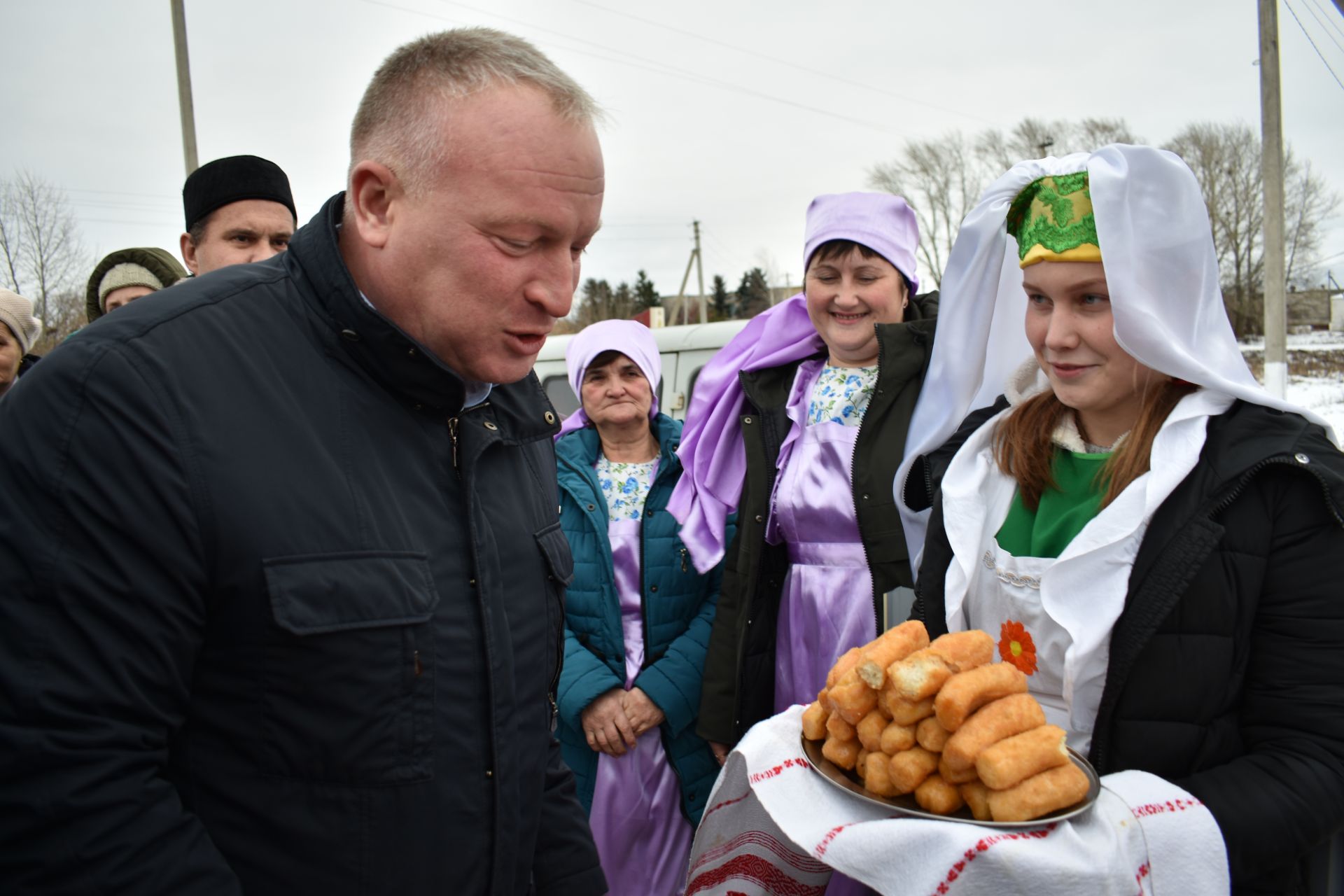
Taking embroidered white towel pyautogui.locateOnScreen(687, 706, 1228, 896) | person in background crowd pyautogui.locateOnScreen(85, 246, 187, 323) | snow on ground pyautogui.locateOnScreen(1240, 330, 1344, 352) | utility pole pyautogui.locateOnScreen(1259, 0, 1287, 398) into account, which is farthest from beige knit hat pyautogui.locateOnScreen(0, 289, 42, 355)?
snow on ground pyautogui.locateOnScreen(1240, 330, 1344, 352)

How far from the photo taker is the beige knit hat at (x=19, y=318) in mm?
3961

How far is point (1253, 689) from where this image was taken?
177 centimetres

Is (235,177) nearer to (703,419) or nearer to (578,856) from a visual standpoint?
(703,419)

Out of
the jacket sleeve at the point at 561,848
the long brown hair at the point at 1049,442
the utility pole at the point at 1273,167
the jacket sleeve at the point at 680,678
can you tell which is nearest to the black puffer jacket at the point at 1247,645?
the long brown hair at the point at 1049,442

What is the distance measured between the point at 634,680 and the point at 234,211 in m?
2.45

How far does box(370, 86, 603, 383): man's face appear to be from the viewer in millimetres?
1498

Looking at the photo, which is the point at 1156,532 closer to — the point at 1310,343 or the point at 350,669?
the point at 350,669

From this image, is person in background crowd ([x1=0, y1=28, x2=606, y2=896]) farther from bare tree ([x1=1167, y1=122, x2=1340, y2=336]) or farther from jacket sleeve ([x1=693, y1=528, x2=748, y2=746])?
bare tree ([x1=1167, y1=122, x2=1340, y2=336])

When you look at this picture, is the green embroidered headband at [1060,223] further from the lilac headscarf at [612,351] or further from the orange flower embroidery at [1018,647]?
the lilac headscarf at [612,351]

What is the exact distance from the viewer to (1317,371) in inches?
899

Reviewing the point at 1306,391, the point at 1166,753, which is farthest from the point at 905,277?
the point at 1306,391

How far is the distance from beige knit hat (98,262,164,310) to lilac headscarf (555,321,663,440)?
6.99ft

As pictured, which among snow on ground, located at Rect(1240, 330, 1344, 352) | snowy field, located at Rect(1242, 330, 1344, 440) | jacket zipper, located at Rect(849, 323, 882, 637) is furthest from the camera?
snow on ground, located at Rect(1240, 330, 1344, 352)

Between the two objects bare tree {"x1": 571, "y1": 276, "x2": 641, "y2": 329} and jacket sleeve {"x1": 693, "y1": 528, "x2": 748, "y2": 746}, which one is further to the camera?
bare tree {"x1": 571, "y1": 276, "x2": 641, "y2": 329}
